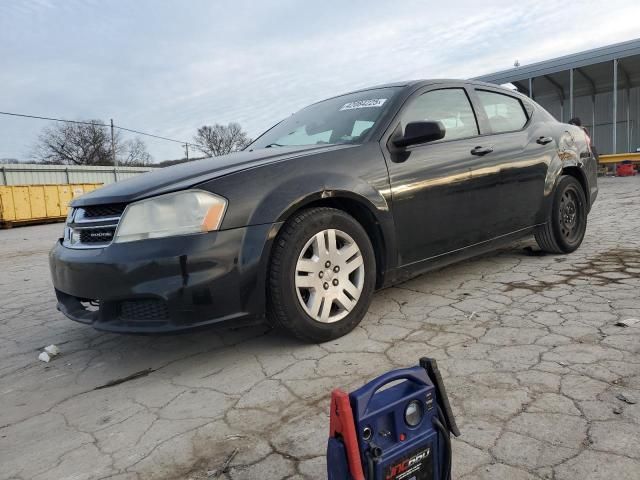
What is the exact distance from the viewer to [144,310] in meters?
2.35

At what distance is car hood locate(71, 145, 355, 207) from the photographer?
241 cm

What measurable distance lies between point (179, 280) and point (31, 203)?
1816cm

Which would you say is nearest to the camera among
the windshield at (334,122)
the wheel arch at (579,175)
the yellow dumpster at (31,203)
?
the windshield at (334,122)

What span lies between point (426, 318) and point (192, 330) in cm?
142

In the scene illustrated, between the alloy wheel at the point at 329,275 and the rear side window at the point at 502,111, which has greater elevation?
the rear side window at the point at 502,111

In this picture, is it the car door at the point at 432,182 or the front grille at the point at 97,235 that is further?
the car door at the point at 432,182

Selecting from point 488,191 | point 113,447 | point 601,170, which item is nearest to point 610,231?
point 488,191

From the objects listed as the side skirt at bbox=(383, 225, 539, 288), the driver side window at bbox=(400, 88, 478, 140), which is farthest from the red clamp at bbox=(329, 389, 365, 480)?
the driver side window at bbox=(400, 88, 478, 140)

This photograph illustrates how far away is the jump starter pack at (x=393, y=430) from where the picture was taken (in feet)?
3.73

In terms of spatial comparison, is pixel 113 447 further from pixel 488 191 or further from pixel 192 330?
pixel 488 191

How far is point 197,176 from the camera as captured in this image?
8.20 ft

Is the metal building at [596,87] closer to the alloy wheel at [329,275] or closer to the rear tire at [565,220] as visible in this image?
the rear tire at [565,220]

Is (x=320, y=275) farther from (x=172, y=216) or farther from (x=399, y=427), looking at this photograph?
(x=399, y=427)

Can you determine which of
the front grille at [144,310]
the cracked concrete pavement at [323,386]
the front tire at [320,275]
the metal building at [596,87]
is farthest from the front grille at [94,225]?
the metal building at [596,87]
